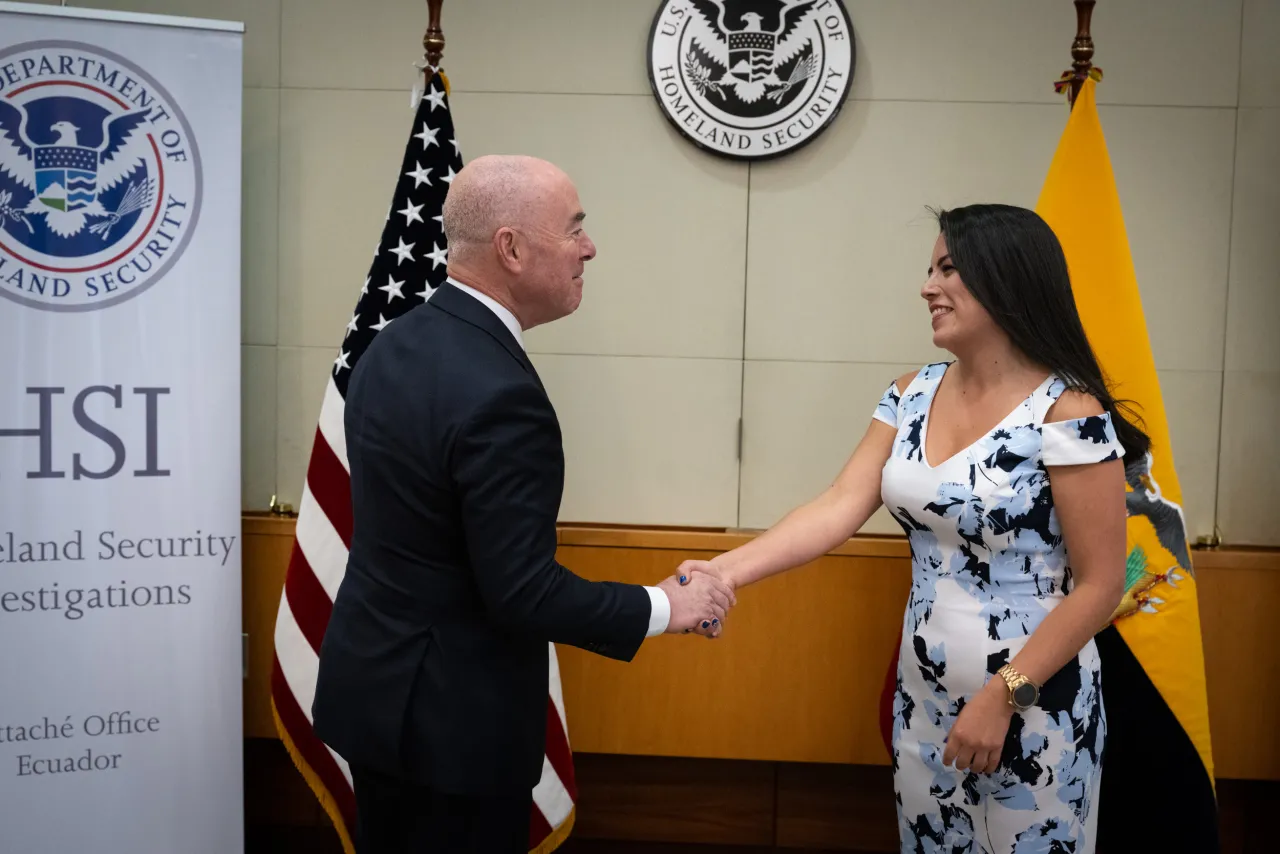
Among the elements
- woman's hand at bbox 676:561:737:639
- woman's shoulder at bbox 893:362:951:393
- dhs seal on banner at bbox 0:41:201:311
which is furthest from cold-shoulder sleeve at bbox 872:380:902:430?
dhs seal on banner at bbox 0:41:201:311

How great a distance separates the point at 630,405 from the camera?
10.1 ft

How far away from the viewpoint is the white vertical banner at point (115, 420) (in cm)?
259

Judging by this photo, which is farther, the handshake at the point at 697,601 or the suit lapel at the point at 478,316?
the handshake at the point at 697,601

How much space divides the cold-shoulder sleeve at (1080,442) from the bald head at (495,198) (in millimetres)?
927

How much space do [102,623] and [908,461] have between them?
213cm

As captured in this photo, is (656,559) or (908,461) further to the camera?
(656,559)

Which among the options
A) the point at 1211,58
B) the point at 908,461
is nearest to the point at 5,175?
the point at 908,461

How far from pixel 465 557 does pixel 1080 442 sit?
1.03m

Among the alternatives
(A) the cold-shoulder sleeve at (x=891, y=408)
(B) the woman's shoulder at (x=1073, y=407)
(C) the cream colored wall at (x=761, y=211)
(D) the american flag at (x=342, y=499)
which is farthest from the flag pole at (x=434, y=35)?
(B) the woman's shoulder at (x=1073, y=407)

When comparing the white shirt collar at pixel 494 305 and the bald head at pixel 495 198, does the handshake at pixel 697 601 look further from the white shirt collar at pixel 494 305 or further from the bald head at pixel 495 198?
the bald head at pixel 495 198

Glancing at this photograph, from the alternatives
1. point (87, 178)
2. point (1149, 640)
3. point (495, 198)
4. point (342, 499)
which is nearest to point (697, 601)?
point (495, 198)

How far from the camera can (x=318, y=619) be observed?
263cm

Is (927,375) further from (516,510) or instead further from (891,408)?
(516,510)

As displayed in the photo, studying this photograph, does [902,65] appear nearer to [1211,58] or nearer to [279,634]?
[1211,58]
